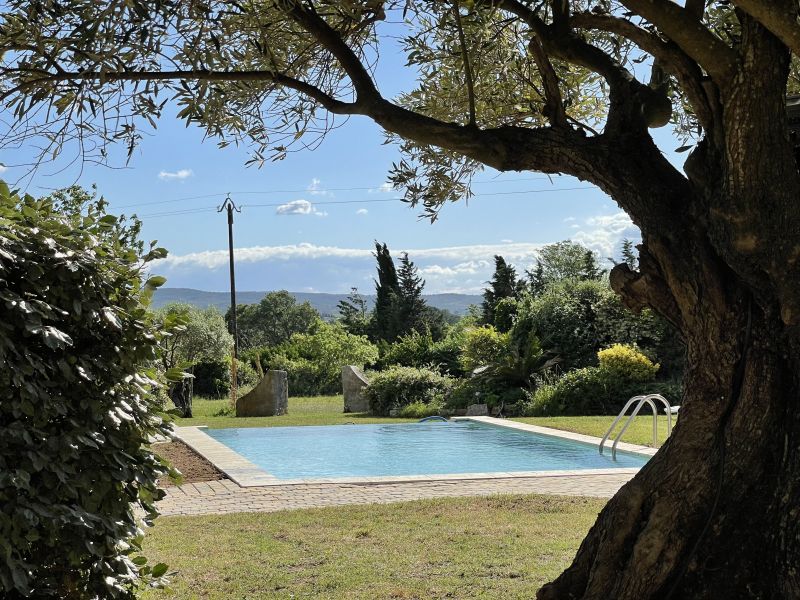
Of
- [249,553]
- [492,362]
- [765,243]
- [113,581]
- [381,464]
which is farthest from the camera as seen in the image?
[492,362]

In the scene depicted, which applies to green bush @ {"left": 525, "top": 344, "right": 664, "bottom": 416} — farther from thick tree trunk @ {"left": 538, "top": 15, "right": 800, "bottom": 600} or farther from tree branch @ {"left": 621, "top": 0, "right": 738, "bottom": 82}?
tree branch @ {"left": 621, "top": 0, "right": 738, "bottom": 82}

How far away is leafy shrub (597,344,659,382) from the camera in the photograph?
1909cm

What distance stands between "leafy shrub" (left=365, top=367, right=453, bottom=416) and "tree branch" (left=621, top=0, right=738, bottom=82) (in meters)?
18.4

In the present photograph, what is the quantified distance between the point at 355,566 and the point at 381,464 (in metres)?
8.08

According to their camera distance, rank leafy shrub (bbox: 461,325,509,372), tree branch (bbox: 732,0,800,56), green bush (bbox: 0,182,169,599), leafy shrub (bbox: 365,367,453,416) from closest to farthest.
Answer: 1. tree branch (bbox: 732,0,800,56)
2. green bush (bbox: 0,182,169,599)
3. leafy shrub (bbox: 365,367,453,416)
4. leafy shrub (bbox: 461,325,509,372)

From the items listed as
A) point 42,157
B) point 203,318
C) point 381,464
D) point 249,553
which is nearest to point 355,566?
point 249,553

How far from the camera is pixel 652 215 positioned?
362cm

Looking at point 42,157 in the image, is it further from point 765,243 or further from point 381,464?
point 381,464

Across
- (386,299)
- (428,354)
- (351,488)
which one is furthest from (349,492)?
→ (386,299)

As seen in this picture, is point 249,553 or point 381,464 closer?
point 249,553

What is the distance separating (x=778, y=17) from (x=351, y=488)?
7584mm

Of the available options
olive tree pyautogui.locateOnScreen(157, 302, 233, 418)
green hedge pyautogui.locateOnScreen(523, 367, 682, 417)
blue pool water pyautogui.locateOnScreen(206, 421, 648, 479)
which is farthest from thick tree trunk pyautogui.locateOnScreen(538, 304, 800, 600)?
olive tree pyautogui.locateOnScreen(157, 302, 233, 418)

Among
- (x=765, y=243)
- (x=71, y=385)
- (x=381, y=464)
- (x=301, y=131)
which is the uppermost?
(x=301, y=131)

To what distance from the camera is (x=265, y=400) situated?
21.3 meters
